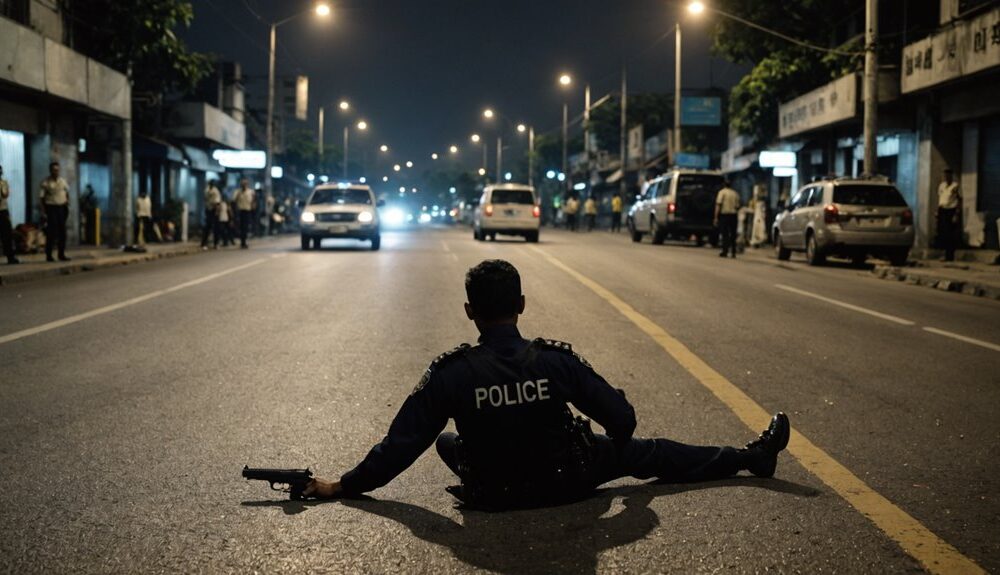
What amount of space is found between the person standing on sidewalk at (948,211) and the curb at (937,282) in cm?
238

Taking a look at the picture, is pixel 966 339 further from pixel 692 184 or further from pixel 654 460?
pixel 692 184

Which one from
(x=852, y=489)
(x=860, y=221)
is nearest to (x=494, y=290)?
(x=852, y=489)

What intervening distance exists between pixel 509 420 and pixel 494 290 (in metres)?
0.52

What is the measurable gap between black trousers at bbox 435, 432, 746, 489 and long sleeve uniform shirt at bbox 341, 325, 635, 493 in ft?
0.82

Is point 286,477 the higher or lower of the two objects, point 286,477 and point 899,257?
the lower

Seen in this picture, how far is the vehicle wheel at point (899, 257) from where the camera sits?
22.8 meters

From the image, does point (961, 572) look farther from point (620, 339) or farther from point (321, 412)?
point (620, 339)

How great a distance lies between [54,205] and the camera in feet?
70.2

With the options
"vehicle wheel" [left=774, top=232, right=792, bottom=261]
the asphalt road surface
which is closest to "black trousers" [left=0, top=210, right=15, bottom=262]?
the asphalt road surface

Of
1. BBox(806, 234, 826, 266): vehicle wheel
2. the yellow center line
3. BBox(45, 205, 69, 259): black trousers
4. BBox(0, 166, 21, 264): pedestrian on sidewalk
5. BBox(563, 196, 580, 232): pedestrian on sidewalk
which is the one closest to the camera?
the yellow center line

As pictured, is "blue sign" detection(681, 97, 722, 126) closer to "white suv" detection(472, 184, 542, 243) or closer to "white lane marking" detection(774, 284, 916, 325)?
"white suv" detection(472, 184, 542, 243)

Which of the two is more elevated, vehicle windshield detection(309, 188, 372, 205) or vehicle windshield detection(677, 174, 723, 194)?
vehicle windshield detection(677, 174, 723, 194)

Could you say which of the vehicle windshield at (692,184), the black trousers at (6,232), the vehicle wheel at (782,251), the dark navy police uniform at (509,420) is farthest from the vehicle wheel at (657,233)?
the dark navy police uniform at (509,420)

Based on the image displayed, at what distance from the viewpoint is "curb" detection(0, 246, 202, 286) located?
18.0 meters
